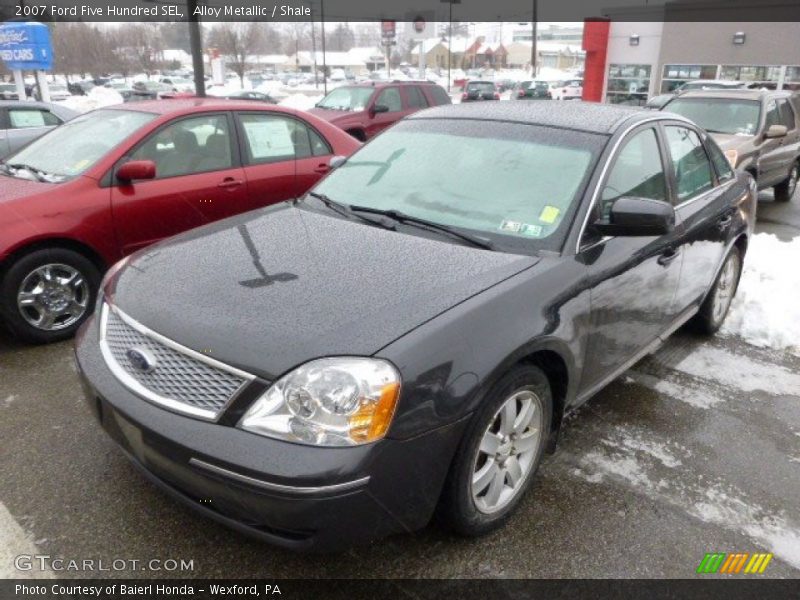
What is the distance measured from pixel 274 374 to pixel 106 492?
1.24m

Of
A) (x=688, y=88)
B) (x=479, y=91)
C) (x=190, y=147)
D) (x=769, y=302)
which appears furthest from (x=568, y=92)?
(x=190, y=147)

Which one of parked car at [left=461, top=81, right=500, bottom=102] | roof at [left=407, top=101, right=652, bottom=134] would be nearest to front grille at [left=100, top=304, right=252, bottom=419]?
roof at [left=407, top=101, right=652, bottom=134]

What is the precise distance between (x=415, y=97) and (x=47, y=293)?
33.2 feet

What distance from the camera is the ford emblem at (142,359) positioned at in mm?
2197

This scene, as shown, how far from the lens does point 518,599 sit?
7.29 ft

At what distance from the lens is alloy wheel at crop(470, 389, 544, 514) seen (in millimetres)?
2375

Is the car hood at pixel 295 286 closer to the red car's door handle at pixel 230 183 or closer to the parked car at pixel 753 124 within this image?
the red car's door handle at pixel 230 183

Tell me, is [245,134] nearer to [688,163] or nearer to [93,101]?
[688,163]

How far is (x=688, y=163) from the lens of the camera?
3.84 m

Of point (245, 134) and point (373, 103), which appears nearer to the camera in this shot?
point (245, 134)

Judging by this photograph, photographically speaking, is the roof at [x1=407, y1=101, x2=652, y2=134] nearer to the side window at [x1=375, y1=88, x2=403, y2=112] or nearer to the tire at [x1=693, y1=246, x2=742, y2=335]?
the tire at [x1=693, y1=246, x2=742, y2=335]

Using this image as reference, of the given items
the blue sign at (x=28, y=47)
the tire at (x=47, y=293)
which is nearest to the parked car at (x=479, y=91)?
the blue sign at (x=28, y=47)

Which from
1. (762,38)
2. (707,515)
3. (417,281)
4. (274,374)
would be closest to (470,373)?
(417,281)

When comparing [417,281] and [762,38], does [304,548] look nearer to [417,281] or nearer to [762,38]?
[417,281]
